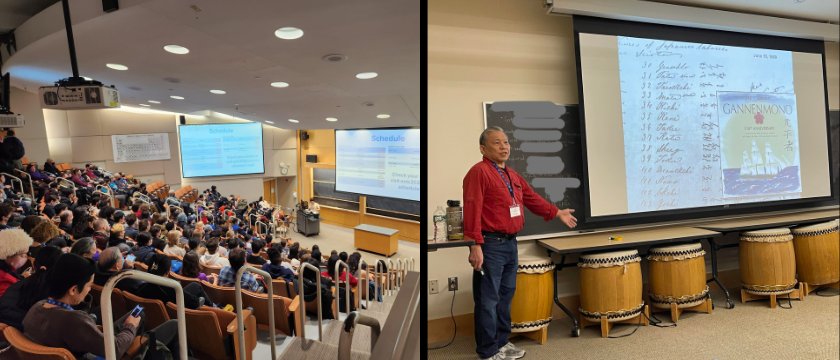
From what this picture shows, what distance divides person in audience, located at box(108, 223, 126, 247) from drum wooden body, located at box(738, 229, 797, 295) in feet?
12.7

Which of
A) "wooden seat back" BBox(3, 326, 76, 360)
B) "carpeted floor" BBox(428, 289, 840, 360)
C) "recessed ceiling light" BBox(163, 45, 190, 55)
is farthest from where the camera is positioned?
"carpeted floor" BBox(428, 289, 840, 360)

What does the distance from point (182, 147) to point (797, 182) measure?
4.62 m

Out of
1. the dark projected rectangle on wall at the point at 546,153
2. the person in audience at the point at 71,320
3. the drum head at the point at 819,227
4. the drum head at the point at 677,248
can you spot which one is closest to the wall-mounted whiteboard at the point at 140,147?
the person in audience at the point at 71,320

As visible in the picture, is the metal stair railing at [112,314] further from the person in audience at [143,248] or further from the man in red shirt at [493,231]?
the man in red shirt at [493,231]

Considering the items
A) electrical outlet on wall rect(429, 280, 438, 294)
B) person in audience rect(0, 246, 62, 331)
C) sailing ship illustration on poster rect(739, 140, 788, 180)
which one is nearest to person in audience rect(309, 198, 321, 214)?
person in audience rect(0, 246, 62, 331)

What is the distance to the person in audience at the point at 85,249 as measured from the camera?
2.28 ft

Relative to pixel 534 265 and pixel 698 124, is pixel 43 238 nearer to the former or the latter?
pixel 534 265

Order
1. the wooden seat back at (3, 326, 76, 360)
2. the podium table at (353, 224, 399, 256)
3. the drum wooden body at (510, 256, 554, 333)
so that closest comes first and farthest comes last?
the wooden seat back at (3, 326, 76, 360), the podium table at (353, 224, 399, 256), the drum wooden body at (510, 256, 554, 333)

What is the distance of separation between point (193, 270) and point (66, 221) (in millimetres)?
279

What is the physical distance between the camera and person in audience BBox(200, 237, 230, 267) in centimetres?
82

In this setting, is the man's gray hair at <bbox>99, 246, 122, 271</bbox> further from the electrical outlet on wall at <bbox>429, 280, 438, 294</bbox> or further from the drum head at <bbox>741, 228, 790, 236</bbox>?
the drum head at <bbox>741, 228, 790, 236</bbox>

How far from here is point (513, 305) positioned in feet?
7.19

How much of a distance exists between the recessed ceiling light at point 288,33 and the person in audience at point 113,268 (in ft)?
2.23

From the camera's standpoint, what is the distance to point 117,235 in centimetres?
76
